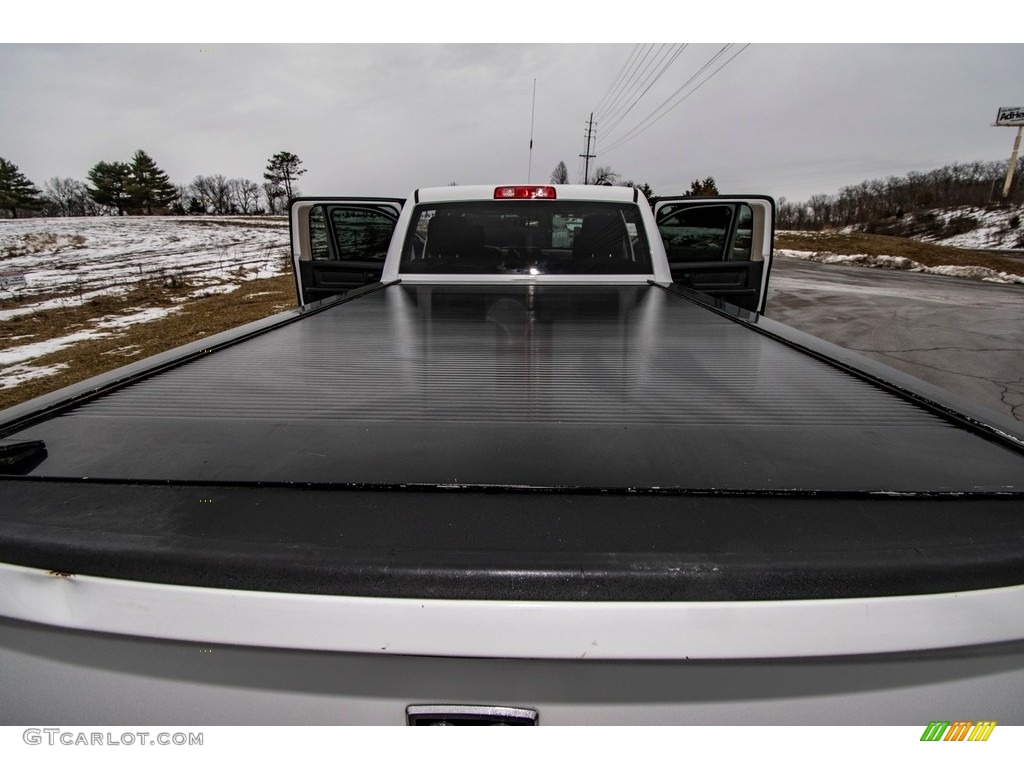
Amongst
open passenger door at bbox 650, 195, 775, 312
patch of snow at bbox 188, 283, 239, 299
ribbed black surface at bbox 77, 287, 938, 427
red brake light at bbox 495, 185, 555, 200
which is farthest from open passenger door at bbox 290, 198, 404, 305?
patch of snow at bbox 188, 283, 239, 299

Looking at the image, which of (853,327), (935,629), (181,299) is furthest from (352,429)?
(181,299)

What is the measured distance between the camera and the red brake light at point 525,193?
3.87m

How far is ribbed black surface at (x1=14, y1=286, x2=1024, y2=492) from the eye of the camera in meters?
1.01

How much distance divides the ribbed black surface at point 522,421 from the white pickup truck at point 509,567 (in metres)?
0.01

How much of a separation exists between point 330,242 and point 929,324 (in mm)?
9953

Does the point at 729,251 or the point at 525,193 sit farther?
the point at 729,251

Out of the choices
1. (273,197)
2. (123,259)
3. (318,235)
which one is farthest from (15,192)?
(318,235)

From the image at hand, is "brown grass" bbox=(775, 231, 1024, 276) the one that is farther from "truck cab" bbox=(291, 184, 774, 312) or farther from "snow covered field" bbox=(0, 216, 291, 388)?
"snow covered field" bbox=(0, 216, 291, 388)

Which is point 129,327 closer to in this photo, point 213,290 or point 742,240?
point 213,290

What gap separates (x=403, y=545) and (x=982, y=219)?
5580 centimetres

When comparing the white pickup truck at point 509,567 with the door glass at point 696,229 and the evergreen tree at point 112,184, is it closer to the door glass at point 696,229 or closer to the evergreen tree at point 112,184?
the door glass at point 696,229

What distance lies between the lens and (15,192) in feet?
168

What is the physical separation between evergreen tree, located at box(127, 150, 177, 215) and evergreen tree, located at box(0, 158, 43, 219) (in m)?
8.78

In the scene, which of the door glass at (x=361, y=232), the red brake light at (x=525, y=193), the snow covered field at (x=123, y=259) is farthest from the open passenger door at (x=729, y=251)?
the snow covered field at (x=123, y=259)
